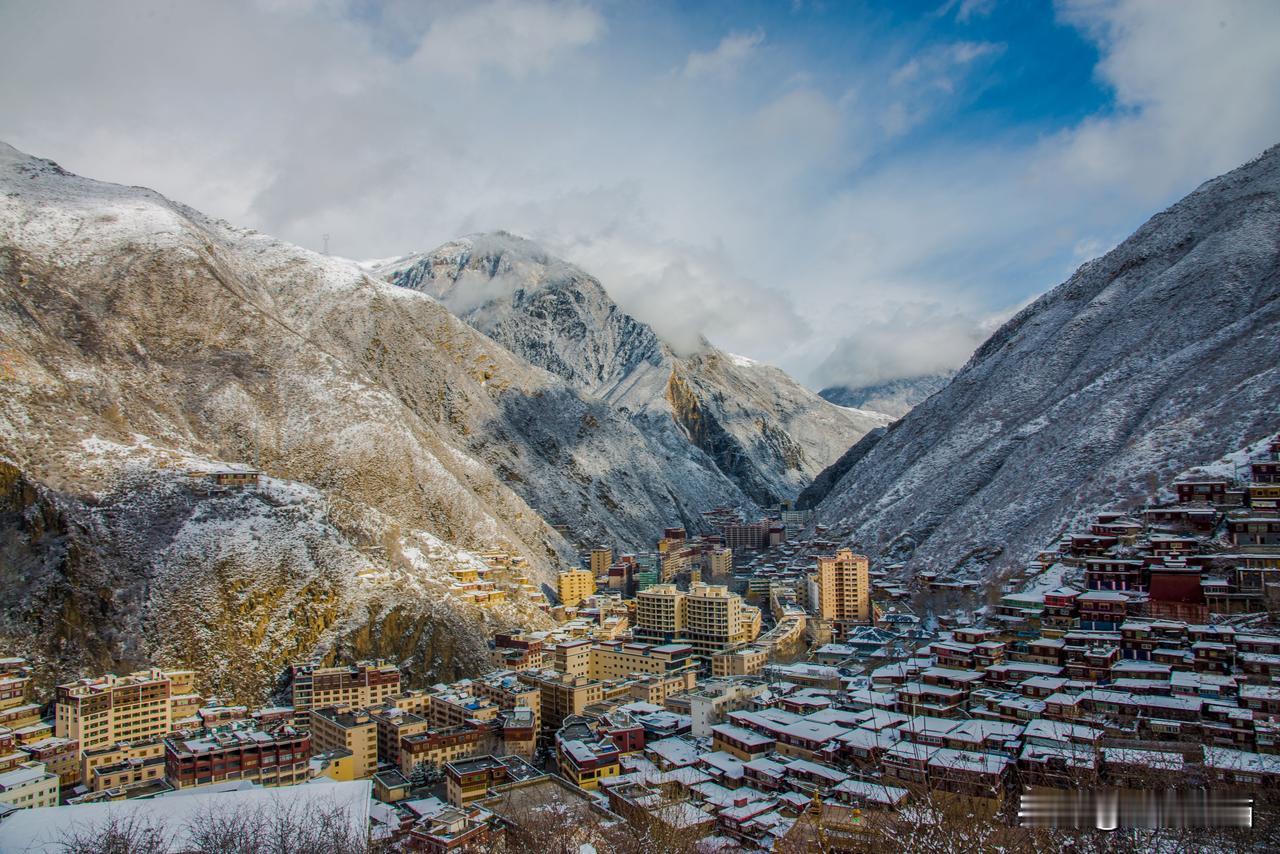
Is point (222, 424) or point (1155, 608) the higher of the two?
point (222, 424)

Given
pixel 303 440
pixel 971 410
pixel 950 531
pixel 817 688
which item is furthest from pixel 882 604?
pixel 303 440

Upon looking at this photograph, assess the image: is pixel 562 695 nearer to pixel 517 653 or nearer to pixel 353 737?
pixel 517 653

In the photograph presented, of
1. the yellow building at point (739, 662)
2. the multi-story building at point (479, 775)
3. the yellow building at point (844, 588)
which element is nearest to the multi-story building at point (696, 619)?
the yellow building at point (739, 662)

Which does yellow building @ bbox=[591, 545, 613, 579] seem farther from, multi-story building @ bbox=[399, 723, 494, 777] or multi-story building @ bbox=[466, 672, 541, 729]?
multi-story building @ bbox=[399, 723, 494, 777]

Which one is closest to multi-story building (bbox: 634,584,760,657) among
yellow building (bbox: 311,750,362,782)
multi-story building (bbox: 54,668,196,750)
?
yellow building (bbox: 311,750,362,782)

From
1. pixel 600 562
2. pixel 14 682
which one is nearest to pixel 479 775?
pixel 14 682

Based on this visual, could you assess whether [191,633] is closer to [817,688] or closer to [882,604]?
[817,688]

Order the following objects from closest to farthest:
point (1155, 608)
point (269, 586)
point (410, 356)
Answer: point (1155, 608)
point (269, 586)
point (410, 356)

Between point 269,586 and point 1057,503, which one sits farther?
point 1057,503

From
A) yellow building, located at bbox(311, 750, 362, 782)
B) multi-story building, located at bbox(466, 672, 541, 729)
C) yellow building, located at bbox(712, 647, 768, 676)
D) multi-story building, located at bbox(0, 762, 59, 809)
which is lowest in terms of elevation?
yellow building, located at bbox(311, 750, 362, 782)
